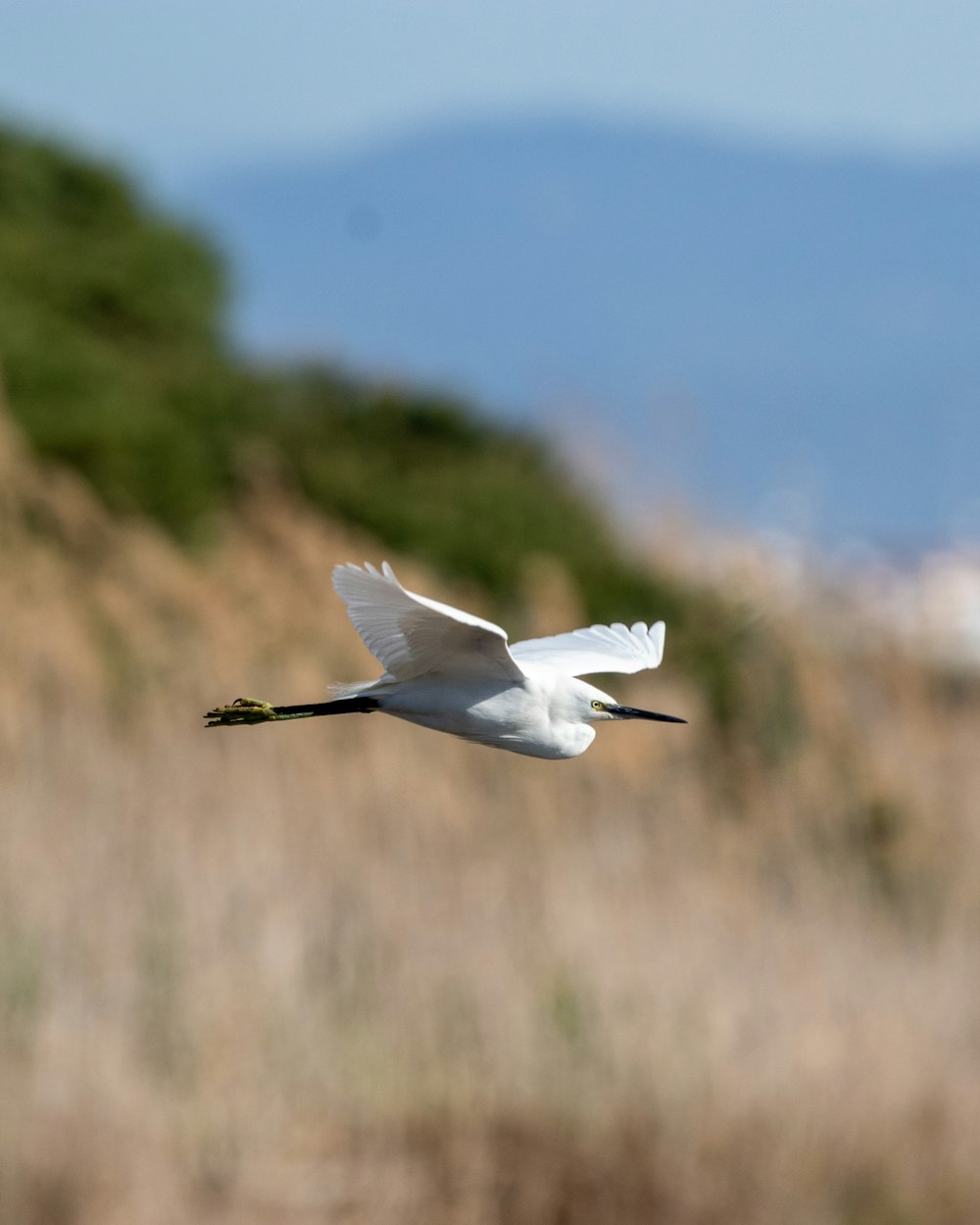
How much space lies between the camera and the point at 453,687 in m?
1.05

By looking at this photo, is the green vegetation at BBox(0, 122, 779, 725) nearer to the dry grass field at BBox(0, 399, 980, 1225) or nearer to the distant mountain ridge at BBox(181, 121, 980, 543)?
the dry grass field at BBox(0, 399, 980, 1225)

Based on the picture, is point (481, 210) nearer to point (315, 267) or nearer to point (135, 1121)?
point (315, 267)

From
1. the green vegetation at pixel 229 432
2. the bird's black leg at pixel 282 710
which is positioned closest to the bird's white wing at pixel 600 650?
the bird's black leg at pixel 282 710

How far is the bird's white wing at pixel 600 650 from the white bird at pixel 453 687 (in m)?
0.18

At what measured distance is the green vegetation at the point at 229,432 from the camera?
8.94 m

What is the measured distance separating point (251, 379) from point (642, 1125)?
6.88m

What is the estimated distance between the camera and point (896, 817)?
319 inches

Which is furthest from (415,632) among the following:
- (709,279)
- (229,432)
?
(709,279)

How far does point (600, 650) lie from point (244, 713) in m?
0.47

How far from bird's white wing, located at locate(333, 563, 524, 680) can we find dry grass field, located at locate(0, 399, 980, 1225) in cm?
426

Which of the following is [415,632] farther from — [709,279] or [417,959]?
[709,279]

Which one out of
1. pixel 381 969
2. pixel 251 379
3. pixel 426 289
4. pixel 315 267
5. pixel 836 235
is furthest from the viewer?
pixel 836 235

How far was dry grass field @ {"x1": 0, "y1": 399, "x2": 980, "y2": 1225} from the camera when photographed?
6.19 metres

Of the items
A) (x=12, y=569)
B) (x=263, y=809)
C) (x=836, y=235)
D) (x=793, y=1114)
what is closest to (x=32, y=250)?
(x=12, y=569)
